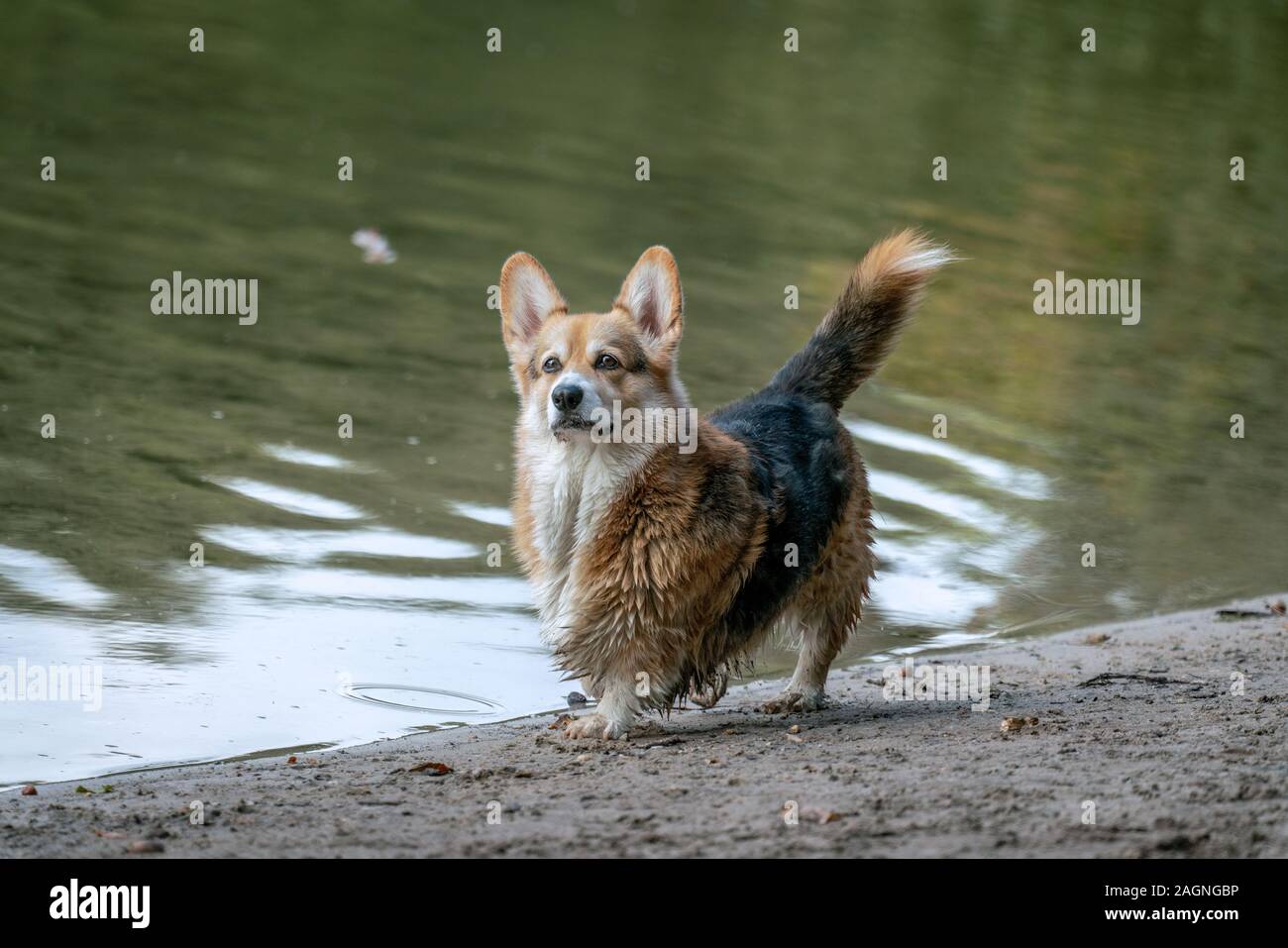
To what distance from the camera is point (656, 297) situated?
6297 mm

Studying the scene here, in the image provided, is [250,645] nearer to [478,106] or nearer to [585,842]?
[585,842]

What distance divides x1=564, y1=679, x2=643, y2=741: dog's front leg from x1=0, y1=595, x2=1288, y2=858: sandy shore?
0.09 metres

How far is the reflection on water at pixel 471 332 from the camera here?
705 cm

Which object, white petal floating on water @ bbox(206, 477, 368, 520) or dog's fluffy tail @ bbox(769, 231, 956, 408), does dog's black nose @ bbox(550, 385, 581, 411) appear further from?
white petal floating on water @ bbox(206, 477, 368, 520)

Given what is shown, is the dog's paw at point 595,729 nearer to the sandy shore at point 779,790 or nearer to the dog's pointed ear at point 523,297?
the sandy shore at point 779,790

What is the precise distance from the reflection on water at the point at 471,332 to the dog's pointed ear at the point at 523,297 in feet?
4.63

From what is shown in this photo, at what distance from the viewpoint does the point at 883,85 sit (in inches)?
837

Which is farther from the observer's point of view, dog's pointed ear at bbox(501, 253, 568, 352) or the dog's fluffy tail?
the dog's fluffy tail

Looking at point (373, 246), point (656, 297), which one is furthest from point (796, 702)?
point (373, 246)

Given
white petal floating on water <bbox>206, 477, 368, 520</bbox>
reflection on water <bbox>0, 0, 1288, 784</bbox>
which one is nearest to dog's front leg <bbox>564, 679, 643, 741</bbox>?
reflection on water <bbox>0, 0, 1288, 784</bbox>

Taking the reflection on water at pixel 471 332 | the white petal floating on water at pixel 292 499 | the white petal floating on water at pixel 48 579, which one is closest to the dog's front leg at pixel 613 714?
the reflection on water at pixel 471 332

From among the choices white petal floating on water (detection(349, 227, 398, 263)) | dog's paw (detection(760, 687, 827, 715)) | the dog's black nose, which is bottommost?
dog's paw (detection(760, 687, 827, 715))

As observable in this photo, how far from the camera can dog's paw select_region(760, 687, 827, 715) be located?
254 inches

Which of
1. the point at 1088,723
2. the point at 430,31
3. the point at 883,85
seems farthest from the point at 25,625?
the point at 883,85
